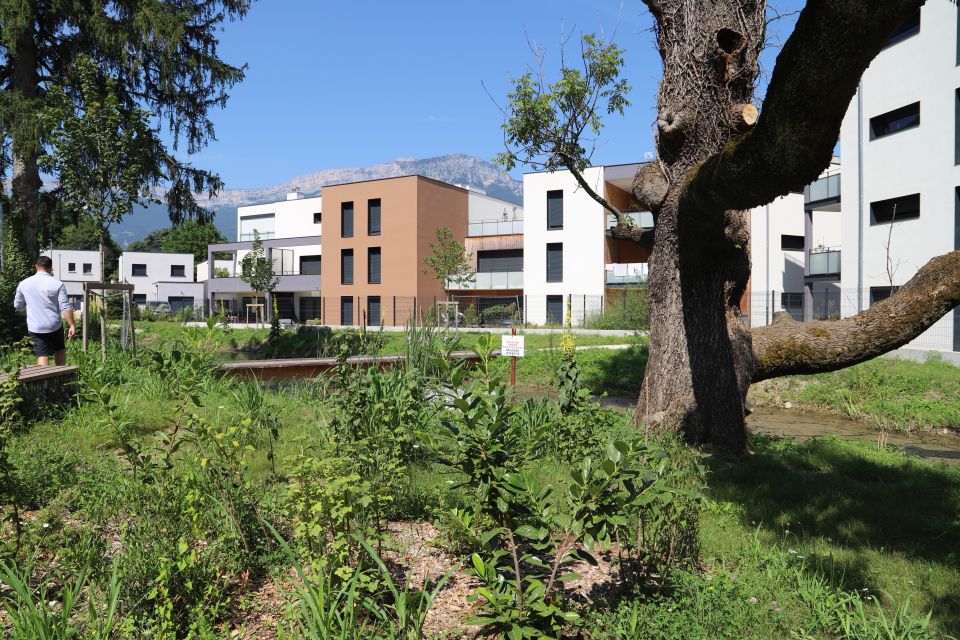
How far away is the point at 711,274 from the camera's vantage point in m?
6.18

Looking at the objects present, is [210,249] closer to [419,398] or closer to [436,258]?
[436,258]

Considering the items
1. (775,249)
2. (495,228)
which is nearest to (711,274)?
(775,249)

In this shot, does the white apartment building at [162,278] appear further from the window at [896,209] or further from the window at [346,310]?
the window at [896,209]

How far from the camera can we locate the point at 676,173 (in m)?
6.18

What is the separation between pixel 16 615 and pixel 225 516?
0.95 m

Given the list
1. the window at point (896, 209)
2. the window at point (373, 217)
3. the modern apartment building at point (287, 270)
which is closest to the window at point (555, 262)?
the window at point (373, 217)

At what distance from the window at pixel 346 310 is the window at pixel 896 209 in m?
30.9

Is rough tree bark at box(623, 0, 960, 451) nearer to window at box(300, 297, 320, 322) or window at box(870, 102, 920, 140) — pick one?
window at box(870, 102, 920, 140)

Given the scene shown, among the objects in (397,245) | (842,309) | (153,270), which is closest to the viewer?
(842,309)

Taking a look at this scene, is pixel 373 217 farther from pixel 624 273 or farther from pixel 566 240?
pixel 624 273

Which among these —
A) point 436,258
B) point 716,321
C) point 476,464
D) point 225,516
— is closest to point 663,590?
point 476,464

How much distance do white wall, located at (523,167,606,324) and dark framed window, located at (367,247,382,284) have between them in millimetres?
10690

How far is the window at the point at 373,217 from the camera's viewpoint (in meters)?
40.5

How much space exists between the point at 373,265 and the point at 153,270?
117ft
